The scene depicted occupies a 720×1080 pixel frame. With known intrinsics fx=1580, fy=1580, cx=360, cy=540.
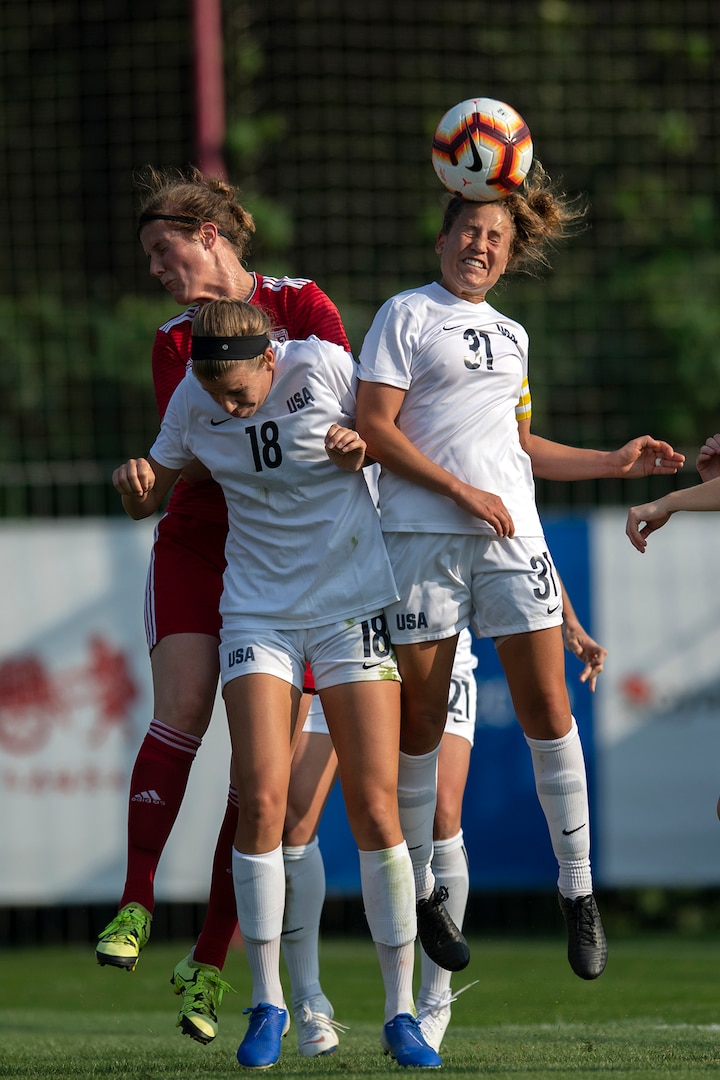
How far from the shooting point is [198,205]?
495 cm

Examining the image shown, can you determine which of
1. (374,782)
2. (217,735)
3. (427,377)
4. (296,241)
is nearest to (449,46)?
(296,241)

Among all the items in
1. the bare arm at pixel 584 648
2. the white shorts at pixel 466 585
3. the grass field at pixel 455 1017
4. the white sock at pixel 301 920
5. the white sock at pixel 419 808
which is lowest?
the grass field at pixel 455 1017

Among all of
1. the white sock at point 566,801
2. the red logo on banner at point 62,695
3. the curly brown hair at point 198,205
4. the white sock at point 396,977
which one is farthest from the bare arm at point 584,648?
the red logo on banner at point 62,695

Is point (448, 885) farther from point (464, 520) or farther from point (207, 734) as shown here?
point (207, 734)

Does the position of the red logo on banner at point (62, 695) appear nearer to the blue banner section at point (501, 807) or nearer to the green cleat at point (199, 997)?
the blue banner section at point (501, 807)

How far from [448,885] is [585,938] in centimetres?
74

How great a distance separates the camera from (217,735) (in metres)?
8.85

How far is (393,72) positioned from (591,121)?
1420 mm

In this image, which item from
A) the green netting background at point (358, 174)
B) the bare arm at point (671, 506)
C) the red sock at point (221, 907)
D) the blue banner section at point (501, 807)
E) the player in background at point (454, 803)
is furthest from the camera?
the green netting background at point (358, 174)

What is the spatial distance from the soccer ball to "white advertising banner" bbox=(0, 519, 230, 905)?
457 centimetres

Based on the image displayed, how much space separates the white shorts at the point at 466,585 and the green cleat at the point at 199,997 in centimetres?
124

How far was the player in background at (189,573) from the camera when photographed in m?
4.83

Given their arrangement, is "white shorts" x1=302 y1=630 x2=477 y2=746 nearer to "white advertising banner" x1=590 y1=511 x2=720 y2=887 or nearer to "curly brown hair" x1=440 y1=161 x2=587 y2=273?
"curly brown hair" x1=440 y1=161 x2=587 y2=273

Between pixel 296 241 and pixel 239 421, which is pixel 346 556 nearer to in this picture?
pixel 239 421
